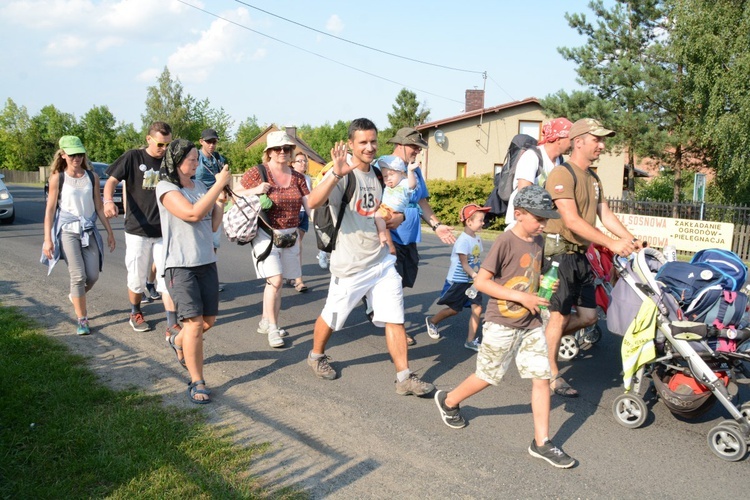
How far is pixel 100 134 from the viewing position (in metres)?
67.8

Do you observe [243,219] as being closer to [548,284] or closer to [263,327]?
[263,327]

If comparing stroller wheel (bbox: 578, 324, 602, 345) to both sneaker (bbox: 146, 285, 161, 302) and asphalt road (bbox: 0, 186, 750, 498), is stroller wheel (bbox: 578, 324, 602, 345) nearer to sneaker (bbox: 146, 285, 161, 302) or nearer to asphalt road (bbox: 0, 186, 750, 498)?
asphalt road (bbox: 0, 186, 750, 498)

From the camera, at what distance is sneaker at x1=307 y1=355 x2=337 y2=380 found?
5.25 metres

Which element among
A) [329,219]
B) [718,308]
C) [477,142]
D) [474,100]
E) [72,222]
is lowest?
[718,308]

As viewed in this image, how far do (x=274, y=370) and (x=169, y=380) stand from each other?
90 cm

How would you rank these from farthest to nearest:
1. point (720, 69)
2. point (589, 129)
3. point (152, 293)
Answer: point (720, 69)
point (152, 293)
point (589, 129)

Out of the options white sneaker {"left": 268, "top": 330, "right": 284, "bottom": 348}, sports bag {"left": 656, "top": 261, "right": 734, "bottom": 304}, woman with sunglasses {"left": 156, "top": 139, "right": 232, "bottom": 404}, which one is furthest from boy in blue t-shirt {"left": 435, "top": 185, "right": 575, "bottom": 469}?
white sneaker {"left": 268, "top": 330, "right": 284, "bottom": 348}

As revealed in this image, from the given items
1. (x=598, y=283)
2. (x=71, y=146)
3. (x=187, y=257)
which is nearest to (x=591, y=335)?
(x=598, y=283)

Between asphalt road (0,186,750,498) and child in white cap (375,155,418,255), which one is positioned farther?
child in white cap (375,155,418,255)

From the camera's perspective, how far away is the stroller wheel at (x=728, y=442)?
3840mm

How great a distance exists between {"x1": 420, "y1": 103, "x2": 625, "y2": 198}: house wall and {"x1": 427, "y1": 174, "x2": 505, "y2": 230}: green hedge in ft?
33.9

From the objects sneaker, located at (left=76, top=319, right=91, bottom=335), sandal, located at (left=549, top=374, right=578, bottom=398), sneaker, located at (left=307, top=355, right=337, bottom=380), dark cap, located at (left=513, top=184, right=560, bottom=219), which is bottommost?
sandal, located at (left=549, top=374, right=578, bottom=398)

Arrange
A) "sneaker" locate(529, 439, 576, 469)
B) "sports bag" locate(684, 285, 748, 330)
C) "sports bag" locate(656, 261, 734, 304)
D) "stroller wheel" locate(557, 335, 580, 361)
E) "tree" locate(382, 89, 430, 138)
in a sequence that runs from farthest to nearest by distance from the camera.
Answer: "tree" locate(382, 89, 430, 138) → "stroller wheel" locate(557, 335, 580, 361) → "sports bag" locate(656, 261, 734, 304) → "sports bag" locate(684, 285, 748, 330) → "sneaker" locate(529, 439, 576, 469)

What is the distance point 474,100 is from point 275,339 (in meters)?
33.1
